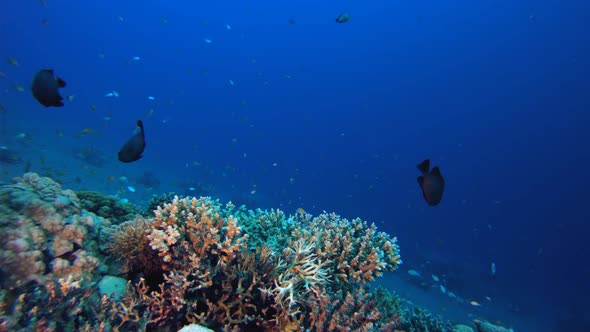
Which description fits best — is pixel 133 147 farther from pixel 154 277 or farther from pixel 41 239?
pixel 154 277

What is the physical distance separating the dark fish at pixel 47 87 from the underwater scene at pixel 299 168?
0.09 feet

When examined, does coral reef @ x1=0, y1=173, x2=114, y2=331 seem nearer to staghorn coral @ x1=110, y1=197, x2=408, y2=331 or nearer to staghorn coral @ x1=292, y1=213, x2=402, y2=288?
staghorn coral @ x1=110, y1=197, x2=408, y2=331

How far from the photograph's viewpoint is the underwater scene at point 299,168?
A: 338 cm

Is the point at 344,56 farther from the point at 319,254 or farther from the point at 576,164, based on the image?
the point at 319,254

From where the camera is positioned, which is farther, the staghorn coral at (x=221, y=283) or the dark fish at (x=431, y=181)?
the dark fish at (x=431, y=181)

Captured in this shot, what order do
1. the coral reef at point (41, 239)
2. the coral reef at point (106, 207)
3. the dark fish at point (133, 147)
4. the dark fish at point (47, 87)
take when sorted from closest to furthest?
1. the coral reef at point (41, 239)
2. the dark fish at point (133, 147)
3. the dark fish at point (47, 87)
4. the coral reef at point (106, 207)

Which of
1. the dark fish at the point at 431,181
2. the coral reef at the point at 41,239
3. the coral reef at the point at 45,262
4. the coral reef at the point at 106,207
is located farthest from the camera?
the coral reef at the point at 106,207

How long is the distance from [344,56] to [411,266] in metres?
102

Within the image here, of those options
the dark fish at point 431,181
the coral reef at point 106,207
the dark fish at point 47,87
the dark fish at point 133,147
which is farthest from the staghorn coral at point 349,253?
the dark fish at point 47,87

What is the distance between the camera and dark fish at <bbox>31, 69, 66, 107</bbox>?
4188 mm

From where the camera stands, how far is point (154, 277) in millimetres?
3760

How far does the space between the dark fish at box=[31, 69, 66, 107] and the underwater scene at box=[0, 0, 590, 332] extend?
0.03 m

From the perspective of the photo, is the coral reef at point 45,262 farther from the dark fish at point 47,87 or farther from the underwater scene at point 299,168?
the dark fish at point 47,87

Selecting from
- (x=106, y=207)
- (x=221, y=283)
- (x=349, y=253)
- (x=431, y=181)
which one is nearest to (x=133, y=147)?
(x=221, y=283)
